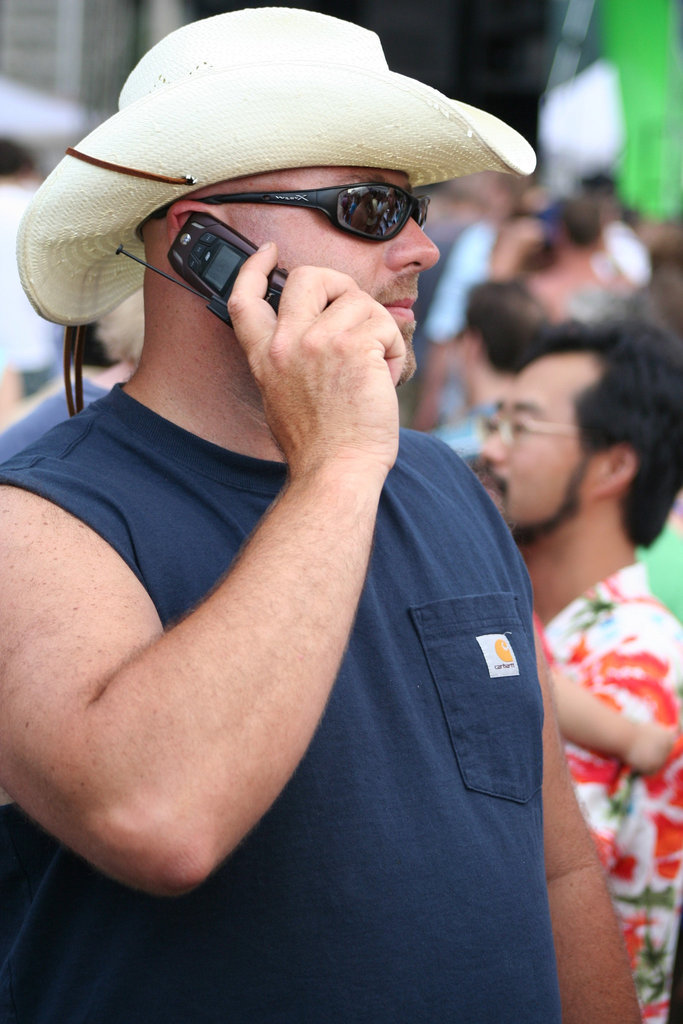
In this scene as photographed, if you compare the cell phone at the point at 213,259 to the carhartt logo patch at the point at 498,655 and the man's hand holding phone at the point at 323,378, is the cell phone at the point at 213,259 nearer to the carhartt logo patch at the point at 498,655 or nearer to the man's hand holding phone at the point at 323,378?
the man's hand holding phone at the point at 323,378

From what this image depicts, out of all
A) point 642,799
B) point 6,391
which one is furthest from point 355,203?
point 6,391

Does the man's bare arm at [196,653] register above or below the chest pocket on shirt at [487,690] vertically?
above

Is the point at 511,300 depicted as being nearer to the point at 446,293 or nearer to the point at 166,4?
the point at 446,293

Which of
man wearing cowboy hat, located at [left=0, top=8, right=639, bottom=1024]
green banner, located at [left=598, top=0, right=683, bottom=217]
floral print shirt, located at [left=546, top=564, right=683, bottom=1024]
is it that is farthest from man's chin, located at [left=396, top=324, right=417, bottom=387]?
green banner, located at [left=598, top=0, right=683, bottom=217]

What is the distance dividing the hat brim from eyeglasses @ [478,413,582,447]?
1.49 meters

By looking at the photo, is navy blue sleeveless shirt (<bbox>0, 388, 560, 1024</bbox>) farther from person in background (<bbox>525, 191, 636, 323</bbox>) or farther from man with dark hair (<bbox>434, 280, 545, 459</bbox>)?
person in background (<bbox>525, 191, 636, 323</bbox>)

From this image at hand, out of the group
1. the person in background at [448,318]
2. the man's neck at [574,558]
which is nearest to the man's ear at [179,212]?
the man's neck at [574,558]

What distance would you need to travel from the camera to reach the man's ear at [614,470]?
3.21 m

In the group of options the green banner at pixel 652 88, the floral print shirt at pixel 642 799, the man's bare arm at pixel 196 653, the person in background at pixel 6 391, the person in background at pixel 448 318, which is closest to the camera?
the man's bare arm at pixel 196 653

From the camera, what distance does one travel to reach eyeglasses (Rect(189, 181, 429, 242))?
→ 68.1 inches

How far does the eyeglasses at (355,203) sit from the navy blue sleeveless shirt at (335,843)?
379 mm

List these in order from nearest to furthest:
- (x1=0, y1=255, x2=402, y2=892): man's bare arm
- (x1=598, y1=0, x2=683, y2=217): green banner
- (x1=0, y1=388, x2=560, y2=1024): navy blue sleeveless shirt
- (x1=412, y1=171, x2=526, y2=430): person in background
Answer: (x1=0, y1=255, x2=402, y2=892): man's bare arm
(x1=0, y1=388, x2=560, y2=1024): navy blue sleeveless shirt
(x1=412, y1=171, x2=526, y2=430): person in background
(x1=598, y1=0, x2=683, y2=217): green banner

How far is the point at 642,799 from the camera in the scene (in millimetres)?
2660

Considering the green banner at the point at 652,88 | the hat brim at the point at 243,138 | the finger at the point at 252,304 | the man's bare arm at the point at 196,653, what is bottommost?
the man's bare arm at the point at 196,653
